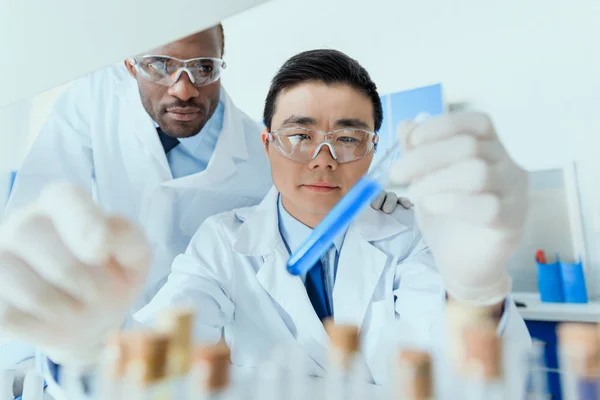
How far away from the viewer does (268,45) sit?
208 cm

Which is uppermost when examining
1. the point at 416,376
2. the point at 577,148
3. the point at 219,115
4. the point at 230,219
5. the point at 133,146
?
the point at 577,148

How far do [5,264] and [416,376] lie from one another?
43 centimetres

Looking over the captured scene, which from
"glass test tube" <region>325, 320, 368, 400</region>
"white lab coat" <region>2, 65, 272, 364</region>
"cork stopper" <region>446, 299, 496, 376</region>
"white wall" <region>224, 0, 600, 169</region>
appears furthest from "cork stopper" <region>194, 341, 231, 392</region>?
"white wall" <region>224, 0, 600, 169</region>

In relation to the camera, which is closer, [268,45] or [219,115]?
[219,115]

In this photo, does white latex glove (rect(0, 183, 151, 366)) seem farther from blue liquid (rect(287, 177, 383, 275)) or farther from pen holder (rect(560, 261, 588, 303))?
pen holder (rect(560, 261, 588, 303))

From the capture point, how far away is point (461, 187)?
1.71 ft

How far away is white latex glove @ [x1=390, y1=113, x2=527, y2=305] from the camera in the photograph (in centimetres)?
52

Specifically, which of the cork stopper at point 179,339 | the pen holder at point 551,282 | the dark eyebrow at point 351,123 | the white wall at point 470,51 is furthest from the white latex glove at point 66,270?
the pen holder at point 551,282

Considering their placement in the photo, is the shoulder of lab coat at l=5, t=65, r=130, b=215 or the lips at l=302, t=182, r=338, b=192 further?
the shoulder of lab coat at l=5, t=65, r=130, b=215

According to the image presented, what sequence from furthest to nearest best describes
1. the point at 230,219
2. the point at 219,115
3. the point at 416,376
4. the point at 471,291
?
the point at 219,115 < the point at 230,219 < the point at 471,291 < the point at 416,376

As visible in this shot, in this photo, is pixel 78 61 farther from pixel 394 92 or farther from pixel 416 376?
pixel 394 92

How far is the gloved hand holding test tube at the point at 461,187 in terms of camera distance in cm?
52

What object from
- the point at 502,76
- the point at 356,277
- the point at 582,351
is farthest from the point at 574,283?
the point at 582,351

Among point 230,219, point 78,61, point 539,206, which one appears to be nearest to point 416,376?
point 78,61
